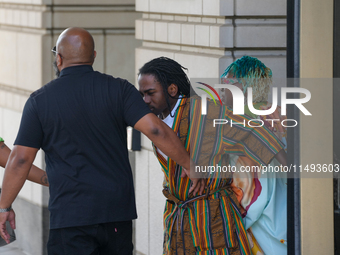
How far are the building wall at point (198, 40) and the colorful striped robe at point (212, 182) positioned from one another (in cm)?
131

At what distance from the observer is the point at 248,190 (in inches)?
125

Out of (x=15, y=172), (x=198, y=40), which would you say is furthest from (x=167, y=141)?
(x=198, y=40)

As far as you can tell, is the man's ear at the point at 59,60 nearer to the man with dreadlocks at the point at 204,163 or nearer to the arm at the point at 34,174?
the man with dreadlocks at the point at 204,163

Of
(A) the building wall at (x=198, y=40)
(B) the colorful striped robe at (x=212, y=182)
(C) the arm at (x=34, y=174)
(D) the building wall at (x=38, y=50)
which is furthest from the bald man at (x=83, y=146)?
(D) the building wall at (x=38, y=50)

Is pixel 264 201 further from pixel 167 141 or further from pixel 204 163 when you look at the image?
pixel 167 141

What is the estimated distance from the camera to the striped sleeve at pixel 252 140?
3092mm

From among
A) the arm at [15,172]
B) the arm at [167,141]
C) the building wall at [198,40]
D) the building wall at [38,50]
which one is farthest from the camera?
the building wall at [38,50]

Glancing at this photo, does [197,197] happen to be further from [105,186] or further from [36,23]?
[36,23]

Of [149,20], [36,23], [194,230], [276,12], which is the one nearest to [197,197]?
[194,230]

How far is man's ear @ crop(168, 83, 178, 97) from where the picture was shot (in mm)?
3250

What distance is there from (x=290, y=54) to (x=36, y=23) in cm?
467

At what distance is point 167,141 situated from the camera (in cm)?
308

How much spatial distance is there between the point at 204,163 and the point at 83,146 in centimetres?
66

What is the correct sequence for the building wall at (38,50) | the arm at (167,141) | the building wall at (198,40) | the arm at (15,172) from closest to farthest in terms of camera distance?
the arm at (167,141)
the arm at (15,172)
the building wall at (198,40)
the building wall at (38,50)
